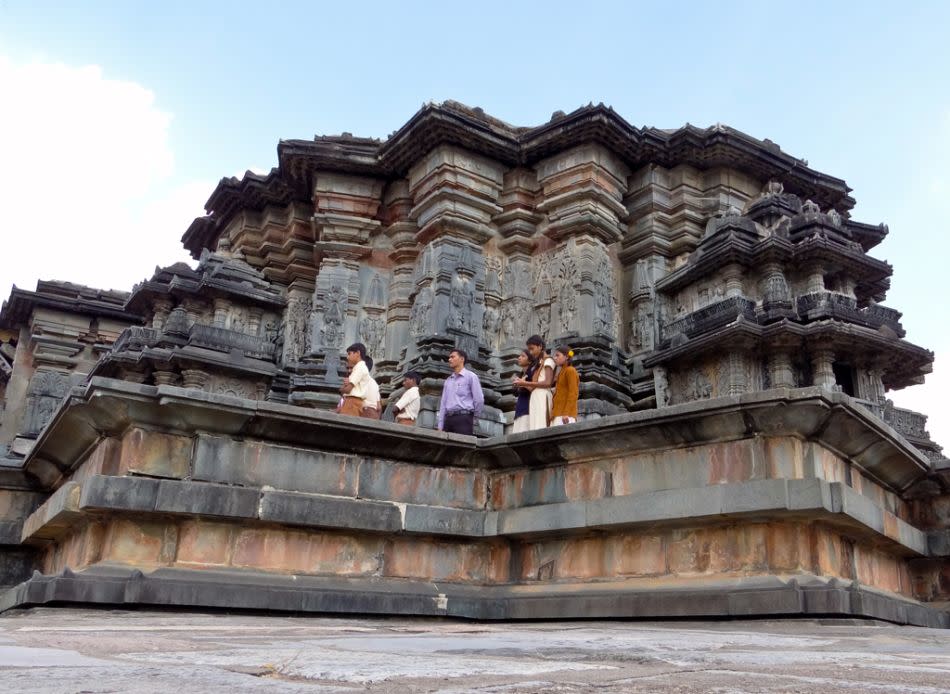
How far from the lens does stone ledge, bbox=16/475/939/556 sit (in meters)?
5.21

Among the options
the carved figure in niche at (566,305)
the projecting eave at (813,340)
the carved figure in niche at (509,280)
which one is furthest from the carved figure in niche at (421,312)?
the projecting eave at (813,340)

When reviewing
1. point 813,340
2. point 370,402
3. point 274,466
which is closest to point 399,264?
point 813,340

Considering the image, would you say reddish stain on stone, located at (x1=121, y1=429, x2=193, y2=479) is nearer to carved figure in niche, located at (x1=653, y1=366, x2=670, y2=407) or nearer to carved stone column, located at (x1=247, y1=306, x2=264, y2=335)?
carved figure in niche, located at (x1=653, y1=366, x2=670, y2=407)

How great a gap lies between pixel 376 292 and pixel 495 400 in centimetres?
401

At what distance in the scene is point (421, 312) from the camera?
1520cm

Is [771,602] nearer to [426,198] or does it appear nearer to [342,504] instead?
[342,504]

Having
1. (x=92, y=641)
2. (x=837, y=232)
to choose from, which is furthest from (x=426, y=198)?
(x=92, y=641)

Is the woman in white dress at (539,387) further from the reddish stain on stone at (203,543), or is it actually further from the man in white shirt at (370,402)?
the reddish stain on stone at (203,543)

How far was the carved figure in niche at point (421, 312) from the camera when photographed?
589 inches

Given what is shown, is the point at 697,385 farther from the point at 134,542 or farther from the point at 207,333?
the point at 134,542

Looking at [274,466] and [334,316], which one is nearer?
[274,466]

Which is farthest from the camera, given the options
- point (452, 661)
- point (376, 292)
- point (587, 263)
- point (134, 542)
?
point (376, 292)

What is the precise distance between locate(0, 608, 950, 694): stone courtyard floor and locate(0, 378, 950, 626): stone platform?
3.17 feet

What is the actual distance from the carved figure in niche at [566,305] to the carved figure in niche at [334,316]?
4291mm
